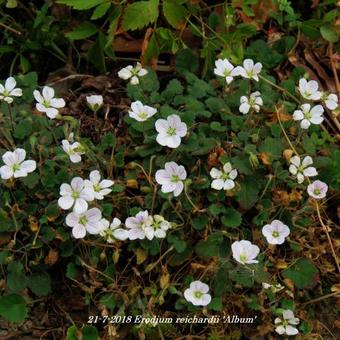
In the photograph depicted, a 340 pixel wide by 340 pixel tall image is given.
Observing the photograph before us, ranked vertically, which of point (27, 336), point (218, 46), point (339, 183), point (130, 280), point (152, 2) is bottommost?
point (27, 336)

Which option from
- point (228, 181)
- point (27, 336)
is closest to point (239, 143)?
point (228, 181)

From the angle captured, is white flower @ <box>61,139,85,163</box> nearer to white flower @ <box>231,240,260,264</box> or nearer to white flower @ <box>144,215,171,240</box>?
white flower @ <box>144,215,171,240</box>

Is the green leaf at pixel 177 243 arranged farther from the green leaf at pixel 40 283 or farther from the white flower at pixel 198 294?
the green leaf at pixel 40 283

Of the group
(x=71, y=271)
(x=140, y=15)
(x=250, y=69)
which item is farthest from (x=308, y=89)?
(x=71, y=271)

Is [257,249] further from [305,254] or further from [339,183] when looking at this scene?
[339,183]

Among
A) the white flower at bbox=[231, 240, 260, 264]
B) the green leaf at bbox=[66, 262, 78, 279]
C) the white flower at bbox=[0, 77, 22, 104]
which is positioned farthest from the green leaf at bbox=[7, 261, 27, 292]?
the white flower at bbox=[231, 240, 260, 264]

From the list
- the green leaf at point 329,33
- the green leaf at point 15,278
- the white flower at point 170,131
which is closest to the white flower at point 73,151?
the white flower at point 170,131
